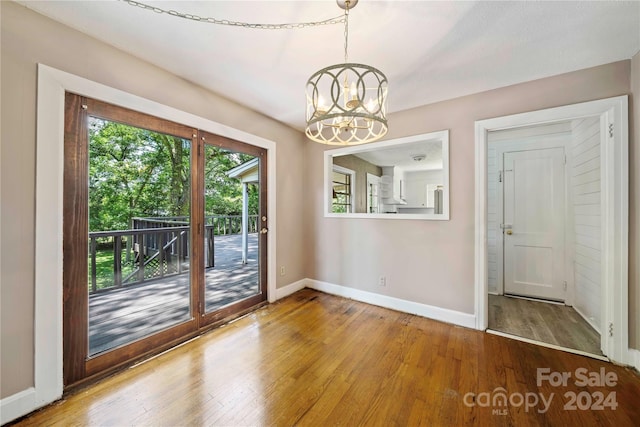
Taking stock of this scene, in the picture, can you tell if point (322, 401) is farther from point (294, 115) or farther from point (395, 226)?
point (294, 115)

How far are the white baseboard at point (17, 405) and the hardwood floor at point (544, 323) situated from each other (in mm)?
3786

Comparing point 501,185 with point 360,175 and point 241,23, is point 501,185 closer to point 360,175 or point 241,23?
point 360,175

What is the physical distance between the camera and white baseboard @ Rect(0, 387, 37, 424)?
55.4 inches

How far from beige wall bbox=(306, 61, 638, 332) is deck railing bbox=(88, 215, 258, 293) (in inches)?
76.4

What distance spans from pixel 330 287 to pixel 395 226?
1368 mm

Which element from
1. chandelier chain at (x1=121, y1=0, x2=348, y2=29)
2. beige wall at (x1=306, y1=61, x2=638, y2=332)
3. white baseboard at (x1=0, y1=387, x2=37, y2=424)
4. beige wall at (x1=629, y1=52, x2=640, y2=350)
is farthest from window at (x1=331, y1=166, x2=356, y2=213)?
white baseboard at (x1=0, y1=387, x2=37, y2=424)

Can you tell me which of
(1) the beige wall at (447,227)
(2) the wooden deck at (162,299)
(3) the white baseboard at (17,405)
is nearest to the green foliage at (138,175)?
(2) the wooden deck at (162,299)

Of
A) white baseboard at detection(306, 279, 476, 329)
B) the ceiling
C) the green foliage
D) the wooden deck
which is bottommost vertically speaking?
white baseboard at detection(306, 279, 476, 329)

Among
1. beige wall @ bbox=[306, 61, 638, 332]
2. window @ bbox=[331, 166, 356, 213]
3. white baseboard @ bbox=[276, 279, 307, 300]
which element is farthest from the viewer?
window @ bbox=[331, 166, 356, 213]

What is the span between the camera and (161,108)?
2146mm

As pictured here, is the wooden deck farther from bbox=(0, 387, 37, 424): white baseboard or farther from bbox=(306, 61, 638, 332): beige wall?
bbox=(306, 61, 638, 332): beige wall

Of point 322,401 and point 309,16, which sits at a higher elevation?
point 309,16

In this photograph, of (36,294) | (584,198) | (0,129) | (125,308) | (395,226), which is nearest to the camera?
(0,129)

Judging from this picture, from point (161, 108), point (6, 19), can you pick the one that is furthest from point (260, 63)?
point (6, 19)
